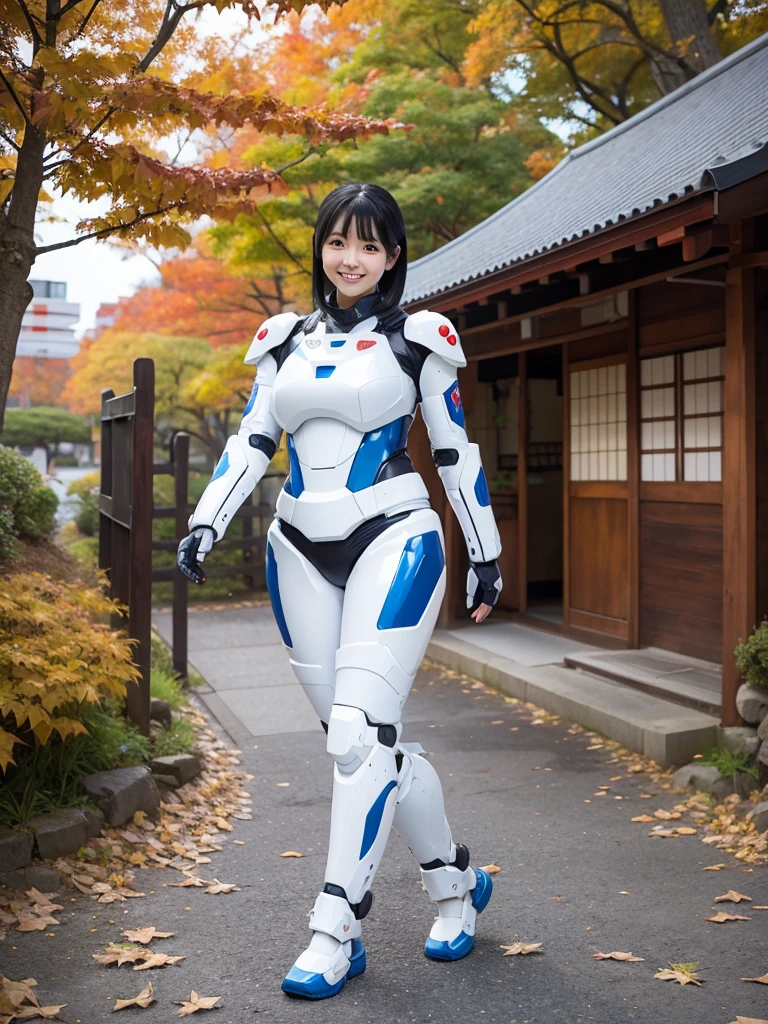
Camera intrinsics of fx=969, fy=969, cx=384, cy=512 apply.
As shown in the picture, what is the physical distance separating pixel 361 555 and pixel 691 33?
12.2 metres

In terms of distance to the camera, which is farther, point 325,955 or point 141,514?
point 141,514

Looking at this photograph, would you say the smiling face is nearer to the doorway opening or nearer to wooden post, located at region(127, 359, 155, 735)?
wooden post, located at region(127, 359, 155, 735)

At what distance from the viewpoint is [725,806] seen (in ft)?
15.1

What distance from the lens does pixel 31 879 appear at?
12.0 feet

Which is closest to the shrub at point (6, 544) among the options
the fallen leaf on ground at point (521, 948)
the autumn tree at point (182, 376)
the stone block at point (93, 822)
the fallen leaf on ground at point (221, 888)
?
the stone block at point (93, 822)

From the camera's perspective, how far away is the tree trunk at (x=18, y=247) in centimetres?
404

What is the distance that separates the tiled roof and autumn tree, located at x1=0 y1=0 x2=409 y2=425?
2.09 meters

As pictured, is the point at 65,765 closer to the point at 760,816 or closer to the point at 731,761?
the point at 760,816

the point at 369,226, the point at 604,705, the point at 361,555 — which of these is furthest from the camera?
the point at 604,705

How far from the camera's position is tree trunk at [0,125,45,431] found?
159 inches

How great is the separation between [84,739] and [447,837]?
2026mm

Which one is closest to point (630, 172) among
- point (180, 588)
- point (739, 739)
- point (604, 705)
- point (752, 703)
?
point (604, 705)

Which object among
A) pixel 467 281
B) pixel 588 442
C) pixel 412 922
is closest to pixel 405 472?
pixel 412 922

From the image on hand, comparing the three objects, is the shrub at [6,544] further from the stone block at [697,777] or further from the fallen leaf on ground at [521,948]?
the fallen leaf on ground at [521,948]
